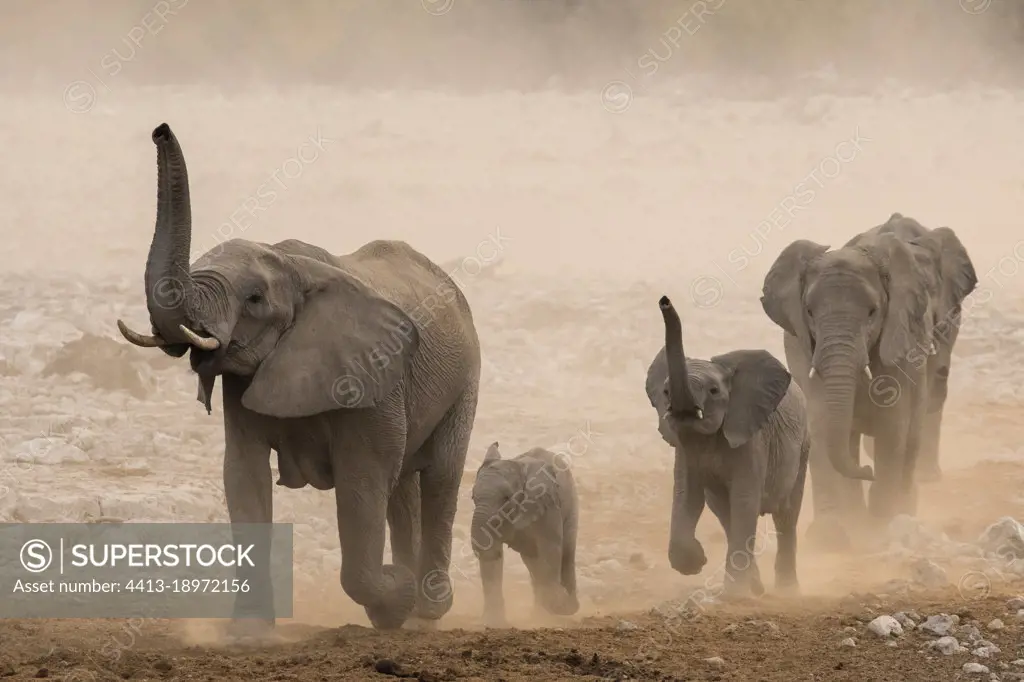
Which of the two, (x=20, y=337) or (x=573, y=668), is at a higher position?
(x=20, y=337)

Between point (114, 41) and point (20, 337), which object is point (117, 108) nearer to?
point (114, 41)

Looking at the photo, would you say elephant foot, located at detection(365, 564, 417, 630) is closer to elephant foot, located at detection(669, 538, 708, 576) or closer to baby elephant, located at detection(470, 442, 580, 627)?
baby elephant, located at detection(470, 442, 580, 627)

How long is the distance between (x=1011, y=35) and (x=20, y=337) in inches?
733

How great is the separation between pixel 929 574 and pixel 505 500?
2.03 meters

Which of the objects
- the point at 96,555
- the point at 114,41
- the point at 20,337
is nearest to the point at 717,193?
the point at 114,41

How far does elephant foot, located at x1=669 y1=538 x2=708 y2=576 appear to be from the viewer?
912cm

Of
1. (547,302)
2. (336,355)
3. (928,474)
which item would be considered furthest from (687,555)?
(547,302)

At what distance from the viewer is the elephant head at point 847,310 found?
10625 mm

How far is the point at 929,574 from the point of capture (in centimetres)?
964

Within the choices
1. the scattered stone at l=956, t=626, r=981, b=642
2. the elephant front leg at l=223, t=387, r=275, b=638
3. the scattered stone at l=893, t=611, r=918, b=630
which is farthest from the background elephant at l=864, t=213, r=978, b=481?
the elephant front leg at l=223, t=387, r=275, b=638

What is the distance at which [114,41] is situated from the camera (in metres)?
27.8

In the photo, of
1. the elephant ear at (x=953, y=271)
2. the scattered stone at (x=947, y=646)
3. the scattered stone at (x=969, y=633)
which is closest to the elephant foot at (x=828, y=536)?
the elephant ear at (x=953, y=271)

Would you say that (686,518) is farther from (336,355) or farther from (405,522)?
(336,355)

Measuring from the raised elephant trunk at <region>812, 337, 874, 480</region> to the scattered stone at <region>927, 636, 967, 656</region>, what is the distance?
2941mm
